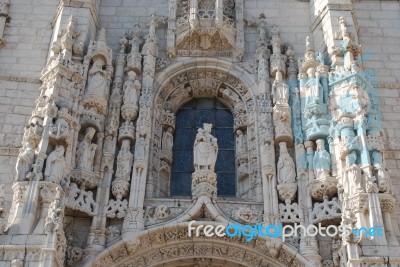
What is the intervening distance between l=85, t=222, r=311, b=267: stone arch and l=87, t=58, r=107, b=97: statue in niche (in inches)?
123

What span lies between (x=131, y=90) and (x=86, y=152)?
179 centimetres

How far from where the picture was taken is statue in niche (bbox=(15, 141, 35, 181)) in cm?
1023

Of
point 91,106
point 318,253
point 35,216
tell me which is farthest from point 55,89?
point 318,253

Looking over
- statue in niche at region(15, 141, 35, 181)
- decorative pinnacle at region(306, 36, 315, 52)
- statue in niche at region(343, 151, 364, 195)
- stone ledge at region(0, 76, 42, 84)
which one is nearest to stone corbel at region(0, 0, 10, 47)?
stone ledge at region(0, 76, 42, 84)

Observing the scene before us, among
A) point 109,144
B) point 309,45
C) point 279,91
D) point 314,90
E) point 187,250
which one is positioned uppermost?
point 309,45

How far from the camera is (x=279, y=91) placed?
12.2m

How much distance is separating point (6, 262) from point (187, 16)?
691 cm

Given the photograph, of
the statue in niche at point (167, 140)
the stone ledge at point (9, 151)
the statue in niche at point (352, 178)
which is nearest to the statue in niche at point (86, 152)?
the stone ledge at point (9, 151)

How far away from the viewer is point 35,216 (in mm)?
9891

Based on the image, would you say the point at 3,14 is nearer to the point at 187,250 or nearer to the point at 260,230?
the point at 187,250

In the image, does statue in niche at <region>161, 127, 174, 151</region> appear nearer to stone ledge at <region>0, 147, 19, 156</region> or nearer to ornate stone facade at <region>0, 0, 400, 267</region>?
ornate stone facade at <region>0, 0, 400, 267</region>

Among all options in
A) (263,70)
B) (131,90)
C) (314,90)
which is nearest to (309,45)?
(263,70)

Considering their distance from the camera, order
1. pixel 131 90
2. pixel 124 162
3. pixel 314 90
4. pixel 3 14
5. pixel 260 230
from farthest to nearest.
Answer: pixel 3 14
pixel 131 90
pixel 314 90
pixel 124 162
pixel 260 230

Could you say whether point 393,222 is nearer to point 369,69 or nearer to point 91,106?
point 369,69
